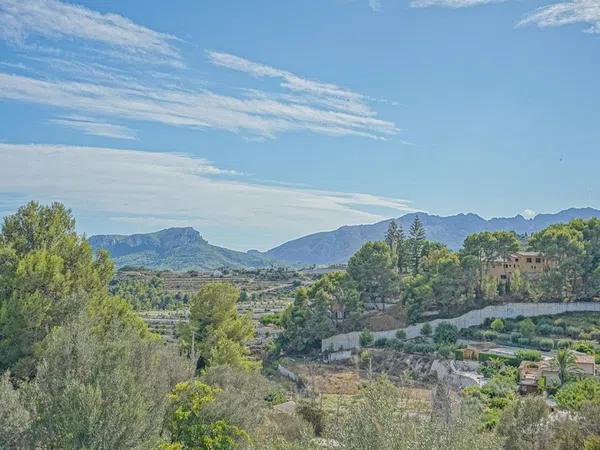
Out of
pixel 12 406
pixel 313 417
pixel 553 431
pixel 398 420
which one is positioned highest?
pixel 398 420

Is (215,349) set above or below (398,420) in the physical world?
below

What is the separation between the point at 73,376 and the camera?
973 cm

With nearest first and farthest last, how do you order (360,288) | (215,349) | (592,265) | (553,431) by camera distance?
(553,431), (215,349), (592,265), (360,288)

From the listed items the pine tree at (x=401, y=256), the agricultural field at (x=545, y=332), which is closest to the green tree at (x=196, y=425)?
the agricultural field at (x=545, y=332)

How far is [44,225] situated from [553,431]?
1632 cm

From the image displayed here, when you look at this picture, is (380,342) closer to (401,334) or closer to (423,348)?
(401,334)

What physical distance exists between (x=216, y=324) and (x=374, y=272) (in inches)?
825

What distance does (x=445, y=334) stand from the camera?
34656mm

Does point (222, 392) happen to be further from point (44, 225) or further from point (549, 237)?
point (549, 237)

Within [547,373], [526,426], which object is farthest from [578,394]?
[526,426]

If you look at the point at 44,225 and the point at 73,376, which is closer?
the point at 73,376

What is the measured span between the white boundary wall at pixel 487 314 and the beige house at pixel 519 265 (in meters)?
4.71

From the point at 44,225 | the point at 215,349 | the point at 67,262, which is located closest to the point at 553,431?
the point at 215,349

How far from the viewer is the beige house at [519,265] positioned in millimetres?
41062
